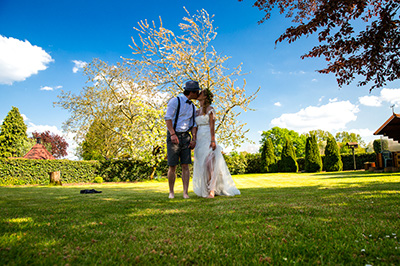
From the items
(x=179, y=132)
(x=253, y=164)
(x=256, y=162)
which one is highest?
(x=179, y=132)

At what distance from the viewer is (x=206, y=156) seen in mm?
4941

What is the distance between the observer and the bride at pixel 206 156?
16.1 feet

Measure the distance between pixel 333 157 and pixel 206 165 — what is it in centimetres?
2213

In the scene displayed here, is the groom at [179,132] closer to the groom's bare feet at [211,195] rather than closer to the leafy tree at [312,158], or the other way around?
the groom's bare feet at [211,195]

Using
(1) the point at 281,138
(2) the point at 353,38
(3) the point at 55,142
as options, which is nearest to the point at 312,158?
(2) the point at 353,38

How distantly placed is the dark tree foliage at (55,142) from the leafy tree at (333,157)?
46.5m

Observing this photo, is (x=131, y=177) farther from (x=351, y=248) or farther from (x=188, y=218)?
(x=351, y=248)

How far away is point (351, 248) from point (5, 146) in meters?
28.1

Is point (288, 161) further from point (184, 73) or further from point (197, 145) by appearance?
point (197, 145)

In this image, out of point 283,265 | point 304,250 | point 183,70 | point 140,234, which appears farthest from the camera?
point 183,70

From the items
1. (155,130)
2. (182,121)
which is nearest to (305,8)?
(182,121)

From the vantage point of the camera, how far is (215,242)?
72.4 inches

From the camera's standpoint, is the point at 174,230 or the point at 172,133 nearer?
the point at 174,230

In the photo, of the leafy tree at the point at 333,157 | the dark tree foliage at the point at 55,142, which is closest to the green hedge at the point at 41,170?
the leafy tree at the point at 333,157
